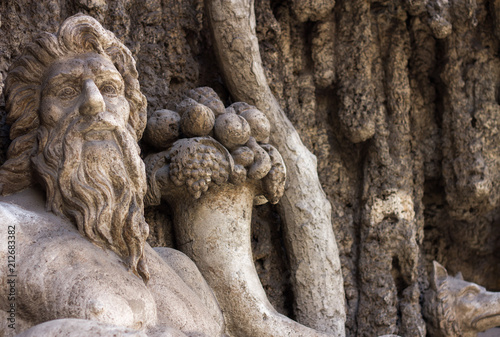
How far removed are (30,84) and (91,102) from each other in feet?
0.88

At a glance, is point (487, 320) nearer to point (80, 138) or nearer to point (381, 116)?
point (381, 116)

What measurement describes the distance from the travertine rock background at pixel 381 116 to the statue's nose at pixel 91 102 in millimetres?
808

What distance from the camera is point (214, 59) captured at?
3.25m

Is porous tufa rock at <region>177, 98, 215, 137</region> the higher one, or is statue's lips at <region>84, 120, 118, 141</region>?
porous tufa rock at <region>177, 98, 215, 137</region>

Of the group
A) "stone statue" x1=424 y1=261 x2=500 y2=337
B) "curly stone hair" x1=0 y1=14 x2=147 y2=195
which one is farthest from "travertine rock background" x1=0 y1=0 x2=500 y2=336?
"curly stone hair" x1=0 y1=14 x2=147 y2=195

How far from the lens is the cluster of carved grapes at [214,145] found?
2.64 metres

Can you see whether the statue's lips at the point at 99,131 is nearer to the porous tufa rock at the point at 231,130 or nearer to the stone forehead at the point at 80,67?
the stone forehead at the point at 80,67

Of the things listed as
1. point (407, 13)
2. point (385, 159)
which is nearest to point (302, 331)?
point (385, 159)

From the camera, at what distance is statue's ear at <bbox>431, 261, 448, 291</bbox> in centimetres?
326

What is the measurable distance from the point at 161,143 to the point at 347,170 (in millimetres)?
1072

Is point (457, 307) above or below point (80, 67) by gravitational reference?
below

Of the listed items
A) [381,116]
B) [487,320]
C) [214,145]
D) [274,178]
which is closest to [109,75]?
[214,145]

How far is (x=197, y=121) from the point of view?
2682mm

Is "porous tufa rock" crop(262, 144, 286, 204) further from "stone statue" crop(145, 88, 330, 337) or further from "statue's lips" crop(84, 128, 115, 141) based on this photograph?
"statue's lips" crop(84, 128, 115, 141)
